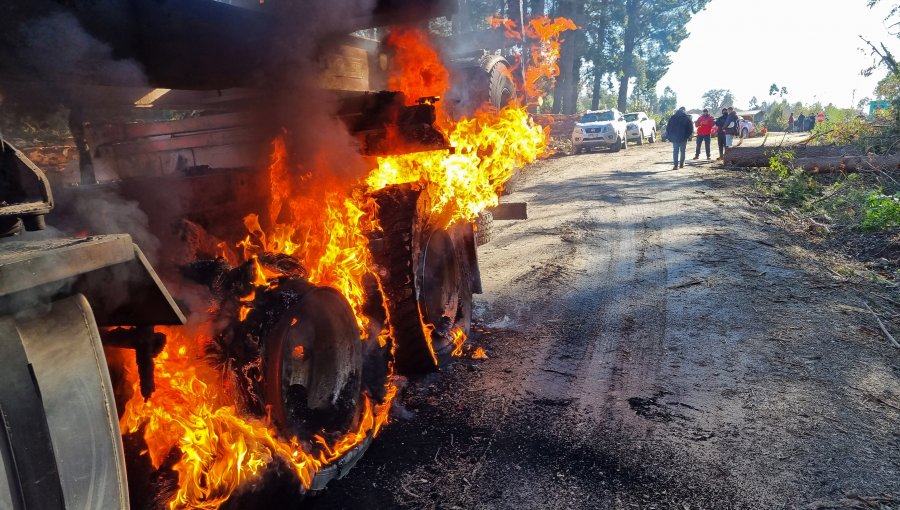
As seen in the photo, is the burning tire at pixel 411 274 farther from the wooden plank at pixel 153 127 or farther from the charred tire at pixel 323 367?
the wooden plank at pixel 153 127

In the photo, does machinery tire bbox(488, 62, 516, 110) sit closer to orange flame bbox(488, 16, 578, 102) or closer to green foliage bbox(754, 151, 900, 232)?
green foliage bbox(754, 151, 900, 232)

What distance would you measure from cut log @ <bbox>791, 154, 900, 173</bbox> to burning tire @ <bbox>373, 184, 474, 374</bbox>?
12085mm

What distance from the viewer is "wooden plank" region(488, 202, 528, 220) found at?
7473mm

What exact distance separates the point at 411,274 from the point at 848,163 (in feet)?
44.8

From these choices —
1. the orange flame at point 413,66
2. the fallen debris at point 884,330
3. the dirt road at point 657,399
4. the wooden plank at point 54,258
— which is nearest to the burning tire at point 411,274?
the dirt road at point 657,399

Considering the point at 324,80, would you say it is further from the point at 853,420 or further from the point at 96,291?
the point at 853,420

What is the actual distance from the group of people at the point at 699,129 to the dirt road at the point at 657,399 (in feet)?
38.2

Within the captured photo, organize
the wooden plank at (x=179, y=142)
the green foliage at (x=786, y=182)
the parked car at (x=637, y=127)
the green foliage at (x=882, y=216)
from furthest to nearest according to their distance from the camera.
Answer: the parked car at (x=637, y=127)
the green foliage at (x=786, y=182)
the green foliage at (x=882, y=216)
the wooden plank at (x=179, y=142)

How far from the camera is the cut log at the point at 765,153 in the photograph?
1500cm

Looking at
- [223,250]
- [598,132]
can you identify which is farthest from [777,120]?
[223,250]

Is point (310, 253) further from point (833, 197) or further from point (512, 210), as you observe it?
point (833, 197)

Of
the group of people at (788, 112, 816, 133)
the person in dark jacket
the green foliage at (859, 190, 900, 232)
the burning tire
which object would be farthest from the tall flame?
the group of people at (788, 112, 816, 133)

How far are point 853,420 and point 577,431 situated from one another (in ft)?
5.98

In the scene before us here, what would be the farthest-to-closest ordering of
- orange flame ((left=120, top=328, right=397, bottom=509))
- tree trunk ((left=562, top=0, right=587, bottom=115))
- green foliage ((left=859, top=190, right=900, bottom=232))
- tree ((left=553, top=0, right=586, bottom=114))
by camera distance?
tree trunk ((left=562, top=0, right=587, bottom=115)) → tree ((left=553, top=0, right=586, bottom=114)) → green foliage ((left=859, top=190, right=900, bottom=232)) → orange flame ((left=120, top=328, right=397, bottom=509))
